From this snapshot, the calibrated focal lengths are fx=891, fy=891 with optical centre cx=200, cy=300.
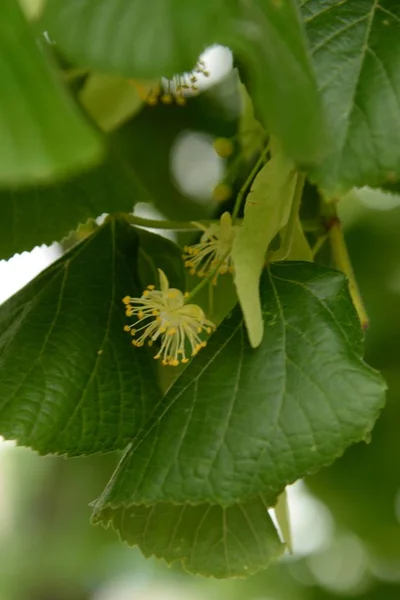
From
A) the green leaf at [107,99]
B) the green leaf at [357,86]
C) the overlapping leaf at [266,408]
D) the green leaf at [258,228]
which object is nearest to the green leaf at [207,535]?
the overlapping leaf at [266,408]

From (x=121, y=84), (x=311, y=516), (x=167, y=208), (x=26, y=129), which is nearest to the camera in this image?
(x=26, y=129)

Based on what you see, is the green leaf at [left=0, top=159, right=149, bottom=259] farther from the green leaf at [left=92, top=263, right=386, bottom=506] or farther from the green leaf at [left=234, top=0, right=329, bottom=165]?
the green leaf at [left=234, top=0, right=329, bottom=165]

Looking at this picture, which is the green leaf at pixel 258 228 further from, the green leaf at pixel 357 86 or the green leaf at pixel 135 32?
the green leaf at pixel 135 32

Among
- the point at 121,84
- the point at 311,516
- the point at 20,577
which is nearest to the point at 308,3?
the point at 121,84

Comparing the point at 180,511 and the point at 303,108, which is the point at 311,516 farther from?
the point at 303,108

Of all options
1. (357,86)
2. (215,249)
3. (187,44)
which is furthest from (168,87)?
(187,44)

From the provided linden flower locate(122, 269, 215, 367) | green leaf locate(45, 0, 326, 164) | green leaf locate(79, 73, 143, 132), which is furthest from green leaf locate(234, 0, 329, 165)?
green leaf locate(79, 73, 143, 132)
